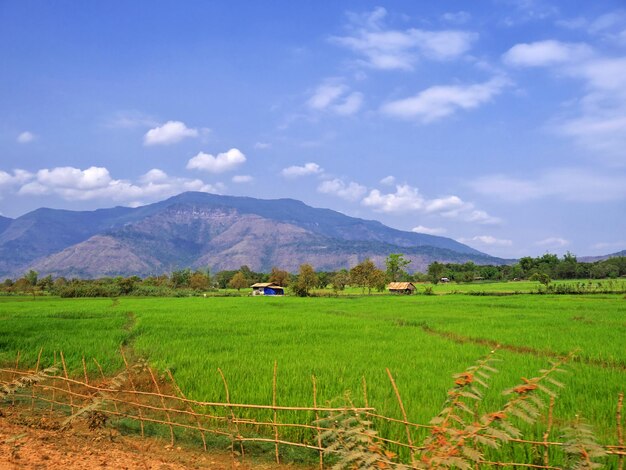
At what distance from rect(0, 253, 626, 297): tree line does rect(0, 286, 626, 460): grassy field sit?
45.0 metres

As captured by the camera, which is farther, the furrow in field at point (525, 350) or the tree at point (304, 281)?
the tree at point (304, 281)

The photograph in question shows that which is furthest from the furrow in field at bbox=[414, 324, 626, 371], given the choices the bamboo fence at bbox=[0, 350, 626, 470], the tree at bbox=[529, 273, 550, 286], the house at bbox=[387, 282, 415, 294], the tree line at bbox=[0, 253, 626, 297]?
the tree at bbox=[529, 273, 550, 286]

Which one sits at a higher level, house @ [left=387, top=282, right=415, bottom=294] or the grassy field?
the grassy field

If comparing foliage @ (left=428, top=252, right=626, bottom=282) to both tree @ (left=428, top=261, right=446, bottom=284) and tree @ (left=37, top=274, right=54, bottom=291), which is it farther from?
tree @ (left=37, top=274, right=54, bottom=291)

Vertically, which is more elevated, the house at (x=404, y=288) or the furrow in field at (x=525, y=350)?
the furrow in field at (x=525, y=350)

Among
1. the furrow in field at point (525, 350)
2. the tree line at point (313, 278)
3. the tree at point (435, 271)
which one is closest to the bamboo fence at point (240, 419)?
the furrow in field at point (525, 350)

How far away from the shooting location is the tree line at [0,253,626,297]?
219ft

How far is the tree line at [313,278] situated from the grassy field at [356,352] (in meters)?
45.0

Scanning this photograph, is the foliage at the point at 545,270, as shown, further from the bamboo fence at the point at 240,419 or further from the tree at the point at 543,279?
the bamboo fence at the point at 240,419

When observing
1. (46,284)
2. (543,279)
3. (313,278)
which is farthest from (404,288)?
(46,284)

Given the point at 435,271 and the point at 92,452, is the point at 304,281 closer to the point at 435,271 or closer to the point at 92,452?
the point at 92,452

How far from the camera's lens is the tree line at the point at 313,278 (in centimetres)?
6688

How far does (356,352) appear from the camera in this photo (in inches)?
509

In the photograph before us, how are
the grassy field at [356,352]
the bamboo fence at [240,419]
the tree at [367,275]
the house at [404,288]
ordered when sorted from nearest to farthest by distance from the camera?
1. the bamboo fence at [240,419]
2. the grassy field at [356,352]
3. the house at [404,288]
4. the tree at [367,275]
